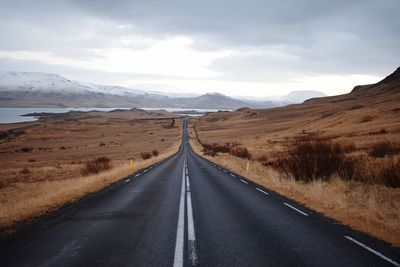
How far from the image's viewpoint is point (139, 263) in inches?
273

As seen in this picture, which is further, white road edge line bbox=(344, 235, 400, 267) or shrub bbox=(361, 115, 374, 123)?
shrub bbox=(361, 115, 374, 123)

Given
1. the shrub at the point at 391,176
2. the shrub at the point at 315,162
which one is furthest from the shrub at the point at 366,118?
the shrub at the point at 391,176

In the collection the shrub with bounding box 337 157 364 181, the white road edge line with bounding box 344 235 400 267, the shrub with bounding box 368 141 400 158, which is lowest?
the white road edge line with bounding box 344 235 400 267

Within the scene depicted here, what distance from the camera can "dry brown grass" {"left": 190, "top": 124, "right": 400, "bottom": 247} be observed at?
9977 millimetres

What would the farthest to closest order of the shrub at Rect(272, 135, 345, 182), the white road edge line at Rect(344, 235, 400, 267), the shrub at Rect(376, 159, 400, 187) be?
the shrub at Rect(272, 135, 345, 182)
the shrub at Rect(376, 159, 400, 187)
the white road edge line at Rect(344, 235, 400, 267)

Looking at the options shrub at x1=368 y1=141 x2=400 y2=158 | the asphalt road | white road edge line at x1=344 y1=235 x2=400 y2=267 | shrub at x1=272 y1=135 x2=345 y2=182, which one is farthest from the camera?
shrub at x1=368 y1=141 x2=400 y2=158

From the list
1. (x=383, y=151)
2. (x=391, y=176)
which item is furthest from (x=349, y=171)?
(x=383, y=151)

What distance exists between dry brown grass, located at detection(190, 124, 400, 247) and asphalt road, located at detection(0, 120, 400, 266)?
613 mm

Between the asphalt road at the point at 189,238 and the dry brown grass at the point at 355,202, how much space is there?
2.01ft

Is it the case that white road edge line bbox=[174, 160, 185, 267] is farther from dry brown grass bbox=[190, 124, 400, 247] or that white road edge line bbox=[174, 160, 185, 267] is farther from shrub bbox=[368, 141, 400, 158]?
shrub bbox=[368, 141, 400, 158]

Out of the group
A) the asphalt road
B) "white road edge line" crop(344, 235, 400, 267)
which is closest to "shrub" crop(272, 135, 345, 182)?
the asphalt road

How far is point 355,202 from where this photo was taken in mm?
13648

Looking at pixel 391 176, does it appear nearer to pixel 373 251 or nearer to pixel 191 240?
pixel 373 251

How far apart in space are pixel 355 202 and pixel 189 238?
7.47 meters
